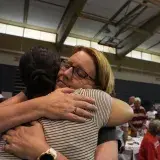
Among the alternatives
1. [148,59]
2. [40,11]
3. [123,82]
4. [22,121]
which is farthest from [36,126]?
[148,59]

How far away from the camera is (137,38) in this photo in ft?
26.2

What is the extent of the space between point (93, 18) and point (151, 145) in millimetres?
4811

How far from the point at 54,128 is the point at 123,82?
8.15m

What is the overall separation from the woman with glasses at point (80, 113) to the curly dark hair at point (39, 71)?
0.04m

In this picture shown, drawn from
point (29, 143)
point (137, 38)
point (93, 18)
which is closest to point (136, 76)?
Answer: point (137, 38)

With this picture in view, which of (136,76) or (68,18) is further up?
(68,18)

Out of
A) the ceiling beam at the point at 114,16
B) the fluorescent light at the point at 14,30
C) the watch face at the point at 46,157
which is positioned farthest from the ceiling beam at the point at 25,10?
the watch face at the point at 46,157

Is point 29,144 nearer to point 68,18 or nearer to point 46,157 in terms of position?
point 46,157

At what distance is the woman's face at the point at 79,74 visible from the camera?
892 millimetres

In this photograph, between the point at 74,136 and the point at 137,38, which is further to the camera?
the point at 137,38

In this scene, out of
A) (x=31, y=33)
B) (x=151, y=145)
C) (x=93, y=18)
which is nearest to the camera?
(x=151, y=145)

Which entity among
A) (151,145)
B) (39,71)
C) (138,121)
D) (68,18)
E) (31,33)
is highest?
(68,18)

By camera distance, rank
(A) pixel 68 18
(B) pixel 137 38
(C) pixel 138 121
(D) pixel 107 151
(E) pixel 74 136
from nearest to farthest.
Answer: (E) pixel 74 136 < (D) pixel 107 151 < (C) pixel 138 121 < (A) pixel 68 18 < (B) pixel 137 38

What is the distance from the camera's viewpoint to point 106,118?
2.52 ft
